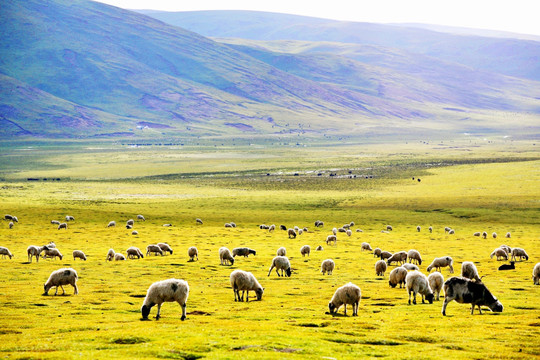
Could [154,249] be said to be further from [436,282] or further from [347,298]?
[436,282]

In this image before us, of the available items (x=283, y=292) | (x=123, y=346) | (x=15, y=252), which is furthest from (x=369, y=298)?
(x=15, y=252)

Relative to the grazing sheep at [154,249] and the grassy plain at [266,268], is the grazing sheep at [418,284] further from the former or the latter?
the grazing sheep at [154,249]

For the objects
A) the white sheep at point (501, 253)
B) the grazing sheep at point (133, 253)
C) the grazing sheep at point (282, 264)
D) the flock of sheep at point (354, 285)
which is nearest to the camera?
the flock of sheep at point (354, 285)

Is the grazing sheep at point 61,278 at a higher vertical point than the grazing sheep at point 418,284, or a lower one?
lower

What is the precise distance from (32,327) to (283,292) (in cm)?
1290

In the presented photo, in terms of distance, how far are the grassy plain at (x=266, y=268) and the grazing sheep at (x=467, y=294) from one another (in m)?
0.60

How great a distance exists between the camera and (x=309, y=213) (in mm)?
86500

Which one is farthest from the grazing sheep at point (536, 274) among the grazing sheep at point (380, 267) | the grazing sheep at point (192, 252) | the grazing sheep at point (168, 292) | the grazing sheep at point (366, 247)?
the grazing sheep at point (192, 252)

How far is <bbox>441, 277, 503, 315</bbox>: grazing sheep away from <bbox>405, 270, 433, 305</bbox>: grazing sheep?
→ 2649 millimetres

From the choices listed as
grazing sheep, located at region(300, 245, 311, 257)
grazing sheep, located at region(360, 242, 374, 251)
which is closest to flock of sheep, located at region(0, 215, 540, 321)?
grazing sheep, located at region(300, 245, 311, 257)

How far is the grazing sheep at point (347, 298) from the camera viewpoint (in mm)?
24688

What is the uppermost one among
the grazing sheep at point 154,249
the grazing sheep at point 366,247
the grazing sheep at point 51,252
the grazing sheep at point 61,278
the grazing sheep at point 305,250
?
the grazing sheep at point 366,247

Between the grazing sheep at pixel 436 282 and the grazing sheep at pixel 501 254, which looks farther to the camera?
the grazing sheep at pixel 501 254

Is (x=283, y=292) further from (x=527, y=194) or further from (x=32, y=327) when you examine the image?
(x=527, y=194)
